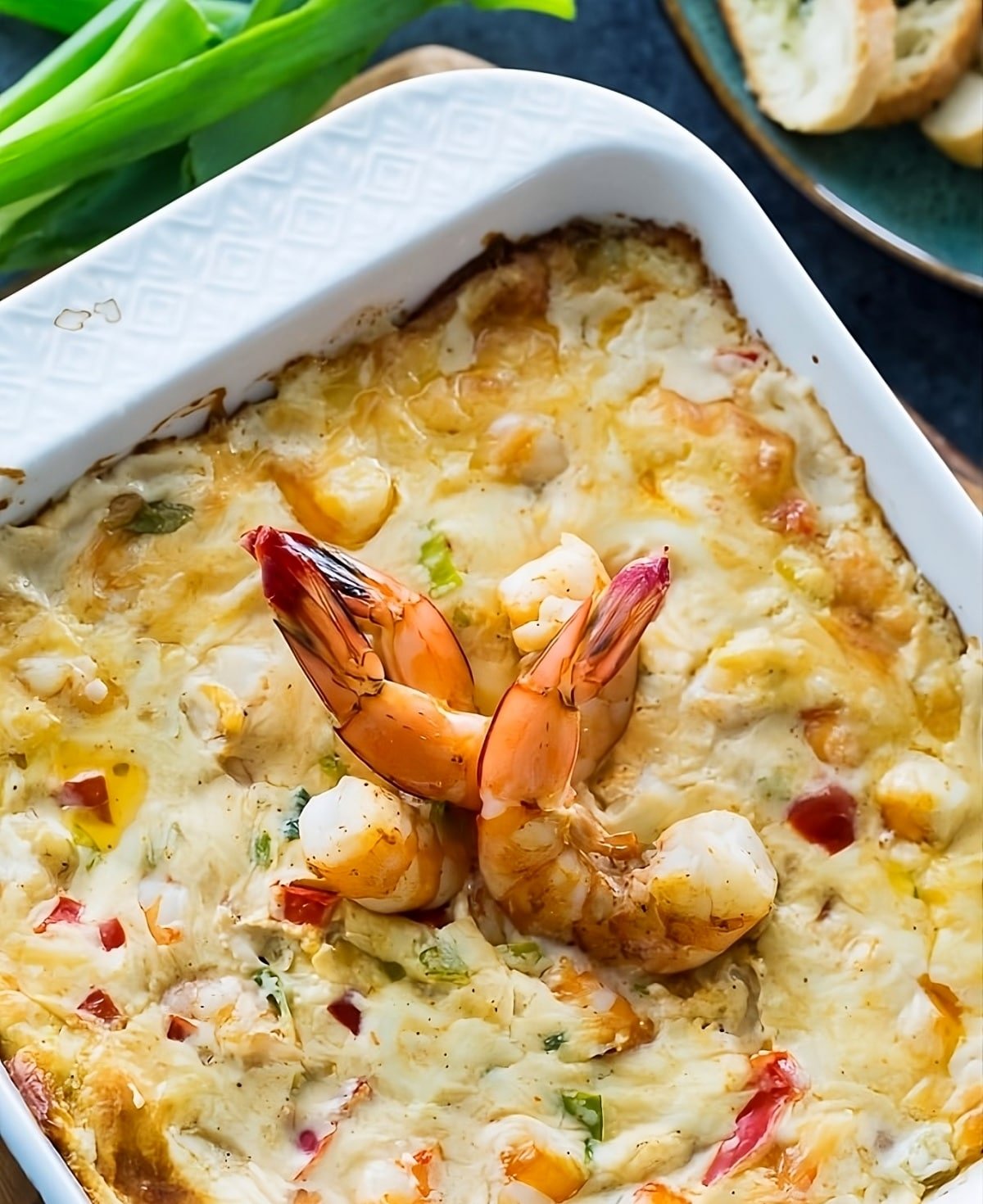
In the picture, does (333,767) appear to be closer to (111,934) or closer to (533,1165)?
(111,934)

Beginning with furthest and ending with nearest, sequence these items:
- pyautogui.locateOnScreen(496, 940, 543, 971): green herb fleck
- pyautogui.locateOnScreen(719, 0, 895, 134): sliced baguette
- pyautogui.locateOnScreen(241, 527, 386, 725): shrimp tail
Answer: pyautogui.locateOnScreen(719, 0, 895, 134): sliced baguette → pyautogui.locateOnScreen(496, 940, 543, 971): green herb fleck → pyautogui.locateOnScreen(241, 527, 386, 725): shrimp tail

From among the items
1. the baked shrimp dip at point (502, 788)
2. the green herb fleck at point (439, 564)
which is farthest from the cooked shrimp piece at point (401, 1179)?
the green herb fleck at point (439, 564)

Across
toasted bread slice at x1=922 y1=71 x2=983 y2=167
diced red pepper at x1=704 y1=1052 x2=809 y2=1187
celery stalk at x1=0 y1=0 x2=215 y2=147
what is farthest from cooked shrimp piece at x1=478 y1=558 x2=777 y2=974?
toasted bread slice at x1=922 y1=71 x2=983 y2=167

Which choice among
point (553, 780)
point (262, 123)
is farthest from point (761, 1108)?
point (262, 123)

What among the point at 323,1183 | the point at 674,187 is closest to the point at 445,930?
the point at 323,1183

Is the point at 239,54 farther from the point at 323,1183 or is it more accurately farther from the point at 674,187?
the point at 323,1183

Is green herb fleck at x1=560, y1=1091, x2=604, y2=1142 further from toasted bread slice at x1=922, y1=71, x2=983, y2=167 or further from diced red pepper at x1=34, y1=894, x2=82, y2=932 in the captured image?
toasted bread slice at x1=922, y1=71, x2=983, y2=167
